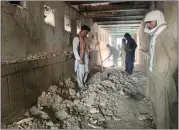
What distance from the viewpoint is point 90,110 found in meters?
3.51

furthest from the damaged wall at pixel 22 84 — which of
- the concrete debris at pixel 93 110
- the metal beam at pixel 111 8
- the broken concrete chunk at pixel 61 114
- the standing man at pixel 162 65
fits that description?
the metal beam at pixel 111 8

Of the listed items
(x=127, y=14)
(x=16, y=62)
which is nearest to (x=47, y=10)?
(x=16, y=62)

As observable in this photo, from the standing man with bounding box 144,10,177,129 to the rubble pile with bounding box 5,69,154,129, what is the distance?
0.63 m

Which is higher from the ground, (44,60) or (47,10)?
(47,10)

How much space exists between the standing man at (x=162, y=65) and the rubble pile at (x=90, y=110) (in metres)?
0.63

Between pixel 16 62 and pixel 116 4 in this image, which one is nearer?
pixel 16 62

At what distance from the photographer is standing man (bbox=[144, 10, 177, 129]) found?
2.26 m

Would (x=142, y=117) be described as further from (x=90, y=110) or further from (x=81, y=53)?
(x=81, y=53)

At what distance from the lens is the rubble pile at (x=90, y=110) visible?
116 inches

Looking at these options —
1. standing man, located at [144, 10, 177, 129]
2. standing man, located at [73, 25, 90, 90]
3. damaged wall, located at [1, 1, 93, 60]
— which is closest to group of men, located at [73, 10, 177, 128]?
standing man, located at [144, 10, 177, 129]

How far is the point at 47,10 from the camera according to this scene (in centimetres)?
459

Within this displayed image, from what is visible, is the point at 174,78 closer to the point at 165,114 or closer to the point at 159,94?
the point at 159,94

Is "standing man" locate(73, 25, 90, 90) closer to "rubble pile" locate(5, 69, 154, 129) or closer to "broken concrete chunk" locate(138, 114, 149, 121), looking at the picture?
"rubble pile" locate(5, 69, 154, 129)

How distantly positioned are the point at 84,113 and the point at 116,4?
4.84 meters
